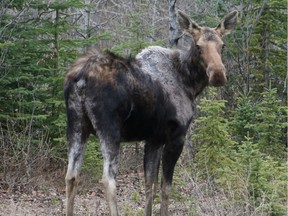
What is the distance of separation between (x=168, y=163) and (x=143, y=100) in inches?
41.2

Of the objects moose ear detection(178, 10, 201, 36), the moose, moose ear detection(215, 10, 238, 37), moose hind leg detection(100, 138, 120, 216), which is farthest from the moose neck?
moose hind leg detection(100, 138, 120, 216)

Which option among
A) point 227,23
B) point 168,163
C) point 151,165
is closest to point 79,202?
point 151,165

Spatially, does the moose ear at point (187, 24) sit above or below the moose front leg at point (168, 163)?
above

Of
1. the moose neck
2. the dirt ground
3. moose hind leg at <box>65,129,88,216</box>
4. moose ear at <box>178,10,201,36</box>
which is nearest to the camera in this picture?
moose hind leg at <box>65,129,88,216</box>

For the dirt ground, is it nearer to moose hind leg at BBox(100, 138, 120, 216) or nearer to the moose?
the moose

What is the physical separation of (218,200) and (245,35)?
8.78 meters

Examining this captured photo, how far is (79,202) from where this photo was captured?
9.88m

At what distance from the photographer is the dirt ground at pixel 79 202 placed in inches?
337

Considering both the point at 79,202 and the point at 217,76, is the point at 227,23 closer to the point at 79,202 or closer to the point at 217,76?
the point at 217,76

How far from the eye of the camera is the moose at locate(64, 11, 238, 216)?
6.73 meters

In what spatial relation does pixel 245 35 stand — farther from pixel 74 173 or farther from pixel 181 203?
pixel 74 173

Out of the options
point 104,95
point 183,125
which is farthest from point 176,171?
point 104,95

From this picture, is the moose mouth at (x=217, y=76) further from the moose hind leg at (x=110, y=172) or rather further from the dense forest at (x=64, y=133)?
the moose hind leg at (x=110, y=172)

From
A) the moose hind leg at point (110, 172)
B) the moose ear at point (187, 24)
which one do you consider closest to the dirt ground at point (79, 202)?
the moose hind leg at point (110, 172)
